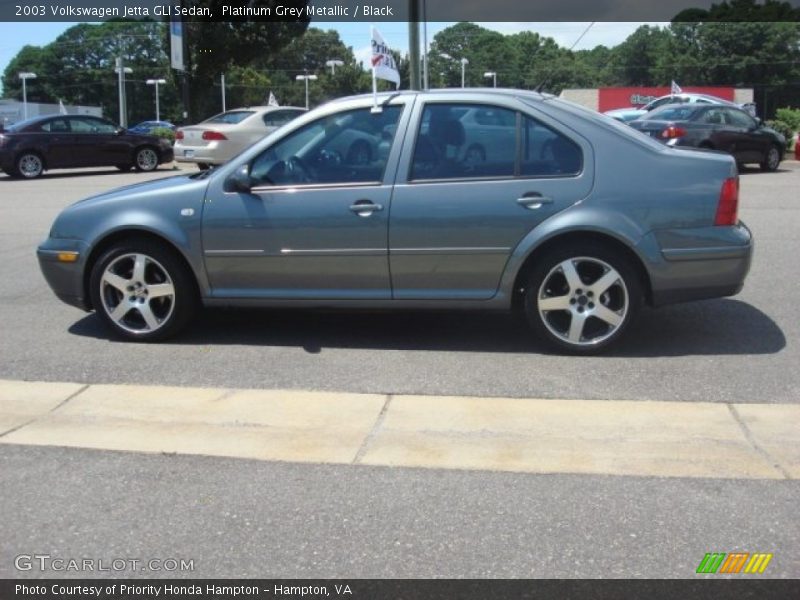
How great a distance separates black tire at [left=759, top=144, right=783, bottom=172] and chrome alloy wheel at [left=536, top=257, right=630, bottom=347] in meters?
15.2

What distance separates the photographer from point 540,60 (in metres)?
94.1

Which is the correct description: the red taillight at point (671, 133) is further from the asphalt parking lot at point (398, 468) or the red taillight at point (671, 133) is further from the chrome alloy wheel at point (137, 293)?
Answer: the chrome alloy wheel at point (137, 293)

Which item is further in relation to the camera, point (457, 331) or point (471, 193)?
point (457, 331)

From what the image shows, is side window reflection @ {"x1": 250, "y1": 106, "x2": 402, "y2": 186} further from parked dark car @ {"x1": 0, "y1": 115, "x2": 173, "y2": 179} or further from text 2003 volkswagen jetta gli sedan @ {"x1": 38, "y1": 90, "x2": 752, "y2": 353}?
parked dark car @ {"x1": 0, "y1": 115, "x2": 173, "y2": 179}

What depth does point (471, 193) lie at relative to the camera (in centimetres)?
548

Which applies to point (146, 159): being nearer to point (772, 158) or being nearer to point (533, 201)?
point (772, 158)

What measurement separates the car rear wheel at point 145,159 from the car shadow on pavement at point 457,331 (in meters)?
15.0

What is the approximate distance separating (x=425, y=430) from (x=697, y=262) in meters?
2.15

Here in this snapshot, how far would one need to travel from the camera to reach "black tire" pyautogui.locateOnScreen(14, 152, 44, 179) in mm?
19500

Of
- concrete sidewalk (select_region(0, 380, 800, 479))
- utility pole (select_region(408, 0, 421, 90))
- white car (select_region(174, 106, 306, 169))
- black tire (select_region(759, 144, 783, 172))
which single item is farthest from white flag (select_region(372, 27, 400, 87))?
black tire (select_region(759, 144, 783, 172))

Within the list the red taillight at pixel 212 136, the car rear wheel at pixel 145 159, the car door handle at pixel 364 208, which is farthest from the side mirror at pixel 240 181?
the car rear wheel at pixel 145 159

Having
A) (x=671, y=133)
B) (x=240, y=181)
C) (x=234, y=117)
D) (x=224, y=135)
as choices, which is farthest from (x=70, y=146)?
(x=240, y=181)
